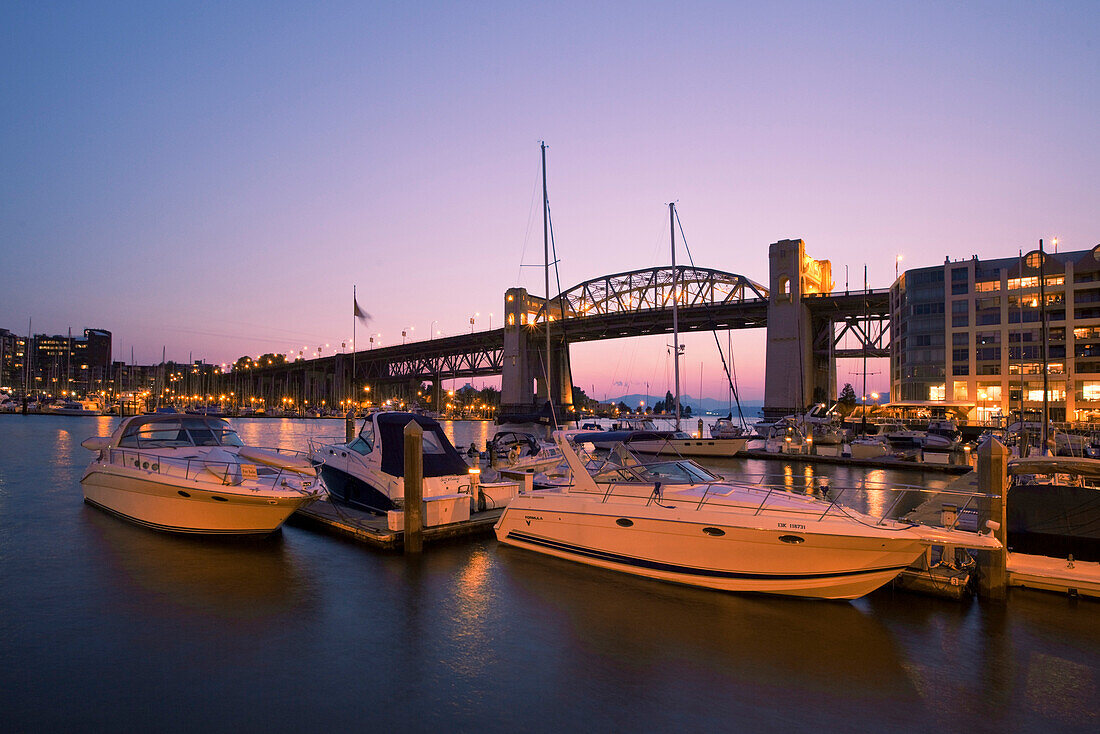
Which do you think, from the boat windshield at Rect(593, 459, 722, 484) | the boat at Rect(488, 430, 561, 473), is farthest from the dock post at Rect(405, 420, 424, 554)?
the boat at Rect(488, 430, 561, 473)

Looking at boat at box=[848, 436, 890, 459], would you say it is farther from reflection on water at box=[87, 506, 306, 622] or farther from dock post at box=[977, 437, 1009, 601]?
reflection on water at box=[87, 506, 306, 622]

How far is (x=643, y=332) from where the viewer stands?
3012 inches

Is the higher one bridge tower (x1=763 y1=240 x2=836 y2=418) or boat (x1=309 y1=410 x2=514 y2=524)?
bridge tower (x1=763 y1=240 x2=836 y2=418)

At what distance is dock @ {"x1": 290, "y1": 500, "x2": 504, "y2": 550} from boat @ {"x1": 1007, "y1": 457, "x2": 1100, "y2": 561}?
389 inches

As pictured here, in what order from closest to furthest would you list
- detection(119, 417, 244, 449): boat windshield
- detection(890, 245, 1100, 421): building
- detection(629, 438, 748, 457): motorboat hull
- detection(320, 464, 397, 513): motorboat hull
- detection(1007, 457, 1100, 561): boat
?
1. detection(1007, 457, 1100, 561): boat
2. detection(119, 417, 244, 449): boat windshield
3. detection(320, 464, 397, 513): motorboat hull
4. detection(629, 438, 748, 457): motorboat hull
5. detection(890, 245, 1100, 421): building

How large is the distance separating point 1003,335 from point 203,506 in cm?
7263

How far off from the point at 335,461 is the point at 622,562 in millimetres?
8767

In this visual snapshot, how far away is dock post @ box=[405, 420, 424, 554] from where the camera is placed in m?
11.7

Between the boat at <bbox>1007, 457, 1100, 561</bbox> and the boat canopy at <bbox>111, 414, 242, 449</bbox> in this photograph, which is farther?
the boat canopy at <bbox>111, 414, 242, 449</bbox>

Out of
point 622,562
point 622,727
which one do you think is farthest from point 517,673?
point 622,562

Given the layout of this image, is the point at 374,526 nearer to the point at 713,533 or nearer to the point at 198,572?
the point at 198,572

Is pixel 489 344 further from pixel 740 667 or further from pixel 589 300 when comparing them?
pixel 740 667

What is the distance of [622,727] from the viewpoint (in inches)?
234

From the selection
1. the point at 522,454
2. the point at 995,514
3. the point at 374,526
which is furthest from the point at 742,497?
the point at 522,454
